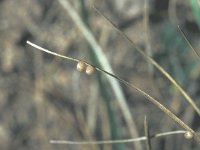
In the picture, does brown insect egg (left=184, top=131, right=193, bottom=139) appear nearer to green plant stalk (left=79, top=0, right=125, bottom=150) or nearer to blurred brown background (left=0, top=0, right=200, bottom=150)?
green plant stalk (left=79, top=0, right=125, bottom=150)

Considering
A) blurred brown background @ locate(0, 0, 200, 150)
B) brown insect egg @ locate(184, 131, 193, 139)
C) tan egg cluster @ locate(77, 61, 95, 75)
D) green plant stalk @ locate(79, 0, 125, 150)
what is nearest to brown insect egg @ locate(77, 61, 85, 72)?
tan egg cluster @ locate(77, 61, 95, 75)

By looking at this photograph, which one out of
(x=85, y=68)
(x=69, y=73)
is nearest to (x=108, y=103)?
(x=85, y=68)

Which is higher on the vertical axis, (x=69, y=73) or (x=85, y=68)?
(x=69, y=73)

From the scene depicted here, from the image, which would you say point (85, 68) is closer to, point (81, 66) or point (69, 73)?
point (81, 66)

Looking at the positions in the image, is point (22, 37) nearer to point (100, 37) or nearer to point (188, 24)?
point (100, 37)

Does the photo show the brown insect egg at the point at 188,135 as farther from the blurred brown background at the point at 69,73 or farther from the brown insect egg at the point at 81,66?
the blurred brown background at the point at 69,73

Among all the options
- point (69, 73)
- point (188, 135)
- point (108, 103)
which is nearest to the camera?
point (188, 135)

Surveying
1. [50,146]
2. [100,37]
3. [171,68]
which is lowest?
[50,146]

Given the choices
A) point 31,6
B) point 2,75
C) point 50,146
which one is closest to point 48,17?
point 31,6

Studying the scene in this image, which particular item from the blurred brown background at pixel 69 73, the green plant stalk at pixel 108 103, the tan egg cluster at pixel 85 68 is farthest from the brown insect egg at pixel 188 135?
the blurred brown background at pixel 69 73
